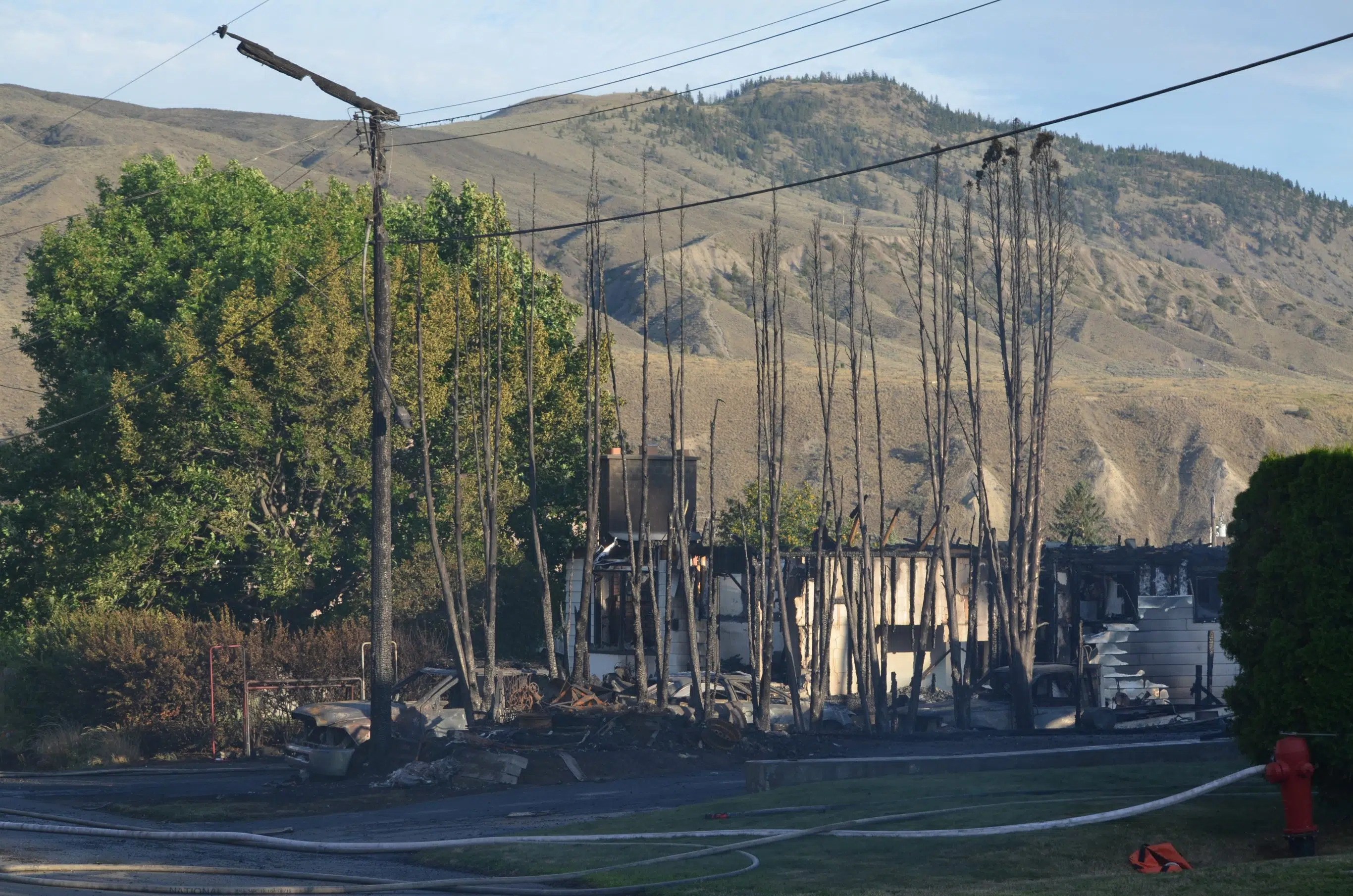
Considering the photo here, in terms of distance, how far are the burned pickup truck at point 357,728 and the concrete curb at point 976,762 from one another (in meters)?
7.34

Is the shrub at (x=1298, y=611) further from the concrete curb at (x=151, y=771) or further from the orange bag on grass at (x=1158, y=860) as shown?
the concrete curb at (x=151, y=771)

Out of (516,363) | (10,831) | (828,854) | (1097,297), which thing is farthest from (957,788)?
(1097,297)

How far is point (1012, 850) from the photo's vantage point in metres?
12.0

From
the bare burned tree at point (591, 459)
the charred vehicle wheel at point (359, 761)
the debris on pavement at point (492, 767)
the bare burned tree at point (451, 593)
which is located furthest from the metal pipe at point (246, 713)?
the debris on pavement at point (492, 767)

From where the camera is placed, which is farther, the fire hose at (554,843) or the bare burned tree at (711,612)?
the bare burned tree at (711,612)

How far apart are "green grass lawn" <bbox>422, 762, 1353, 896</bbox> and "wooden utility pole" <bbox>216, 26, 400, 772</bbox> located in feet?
22.2

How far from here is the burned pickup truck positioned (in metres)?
22.9

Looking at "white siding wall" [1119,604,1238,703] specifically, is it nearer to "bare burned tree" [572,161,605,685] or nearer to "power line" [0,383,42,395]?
"bare burned tree" [572,161,605,685]

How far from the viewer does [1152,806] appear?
11625 millimetres

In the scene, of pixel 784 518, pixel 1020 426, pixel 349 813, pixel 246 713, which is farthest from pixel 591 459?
pixel 784 518

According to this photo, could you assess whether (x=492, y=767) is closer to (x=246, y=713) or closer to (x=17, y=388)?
(x=246, y=713)

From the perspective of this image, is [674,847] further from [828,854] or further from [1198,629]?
[1198,629]

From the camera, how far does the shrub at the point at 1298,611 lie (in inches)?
452

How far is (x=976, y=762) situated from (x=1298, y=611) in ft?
25.6
